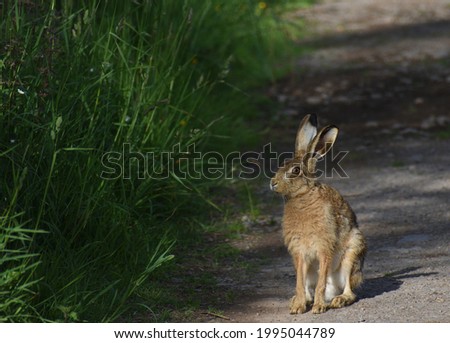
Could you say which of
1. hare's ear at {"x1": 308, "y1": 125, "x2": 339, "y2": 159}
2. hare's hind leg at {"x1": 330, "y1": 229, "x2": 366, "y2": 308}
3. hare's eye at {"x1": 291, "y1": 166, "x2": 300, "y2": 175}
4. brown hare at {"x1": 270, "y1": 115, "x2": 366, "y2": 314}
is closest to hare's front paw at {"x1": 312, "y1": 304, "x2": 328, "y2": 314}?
brown hare at {"x1": 270, "y1": 115, "x2": 366, "y2": 314}

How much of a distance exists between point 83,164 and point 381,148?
12.6 ft

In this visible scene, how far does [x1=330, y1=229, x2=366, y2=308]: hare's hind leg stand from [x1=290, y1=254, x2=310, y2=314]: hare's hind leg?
172 mm

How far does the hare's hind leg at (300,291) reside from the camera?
4.77 meters

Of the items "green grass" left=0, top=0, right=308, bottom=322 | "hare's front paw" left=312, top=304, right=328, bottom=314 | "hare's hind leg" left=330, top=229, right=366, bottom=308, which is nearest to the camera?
"green grass" left=0, top=0, right=308, bottom=322

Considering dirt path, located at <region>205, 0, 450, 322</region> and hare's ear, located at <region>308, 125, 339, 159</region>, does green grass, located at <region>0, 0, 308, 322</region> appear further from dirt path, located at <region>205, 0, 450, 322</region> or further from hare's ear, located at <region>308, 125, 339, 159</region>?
hare's ear, located at <region>308, 125, 339, 159</region>

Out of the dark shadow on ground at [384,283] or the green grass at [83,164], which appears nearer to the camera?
the green grass at [83,164]

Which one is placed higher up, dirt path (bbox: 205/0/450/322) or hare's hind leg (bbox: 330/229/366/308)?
hare's hind leg (bbox: 330/229/366/308)

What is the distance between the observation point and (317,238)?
15.7ft

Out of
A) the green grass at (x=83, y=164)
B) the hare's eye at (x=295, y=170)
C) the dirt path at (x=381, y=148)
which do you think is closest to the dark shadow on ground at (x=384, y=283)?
the dirt path at (x=381, y=148)

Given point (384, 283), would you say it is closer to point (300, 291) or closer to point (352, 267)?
point (352, 267)

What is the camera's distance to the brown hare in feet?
15.7

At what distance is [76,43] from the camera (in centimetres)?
534

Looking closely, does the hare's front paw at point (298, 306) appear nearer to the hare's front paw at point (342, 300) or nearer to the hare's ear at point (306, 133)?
the hare's front paw at point (342, 300)

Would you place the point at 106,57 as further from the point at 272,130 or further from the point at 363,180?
the point at 272,130
